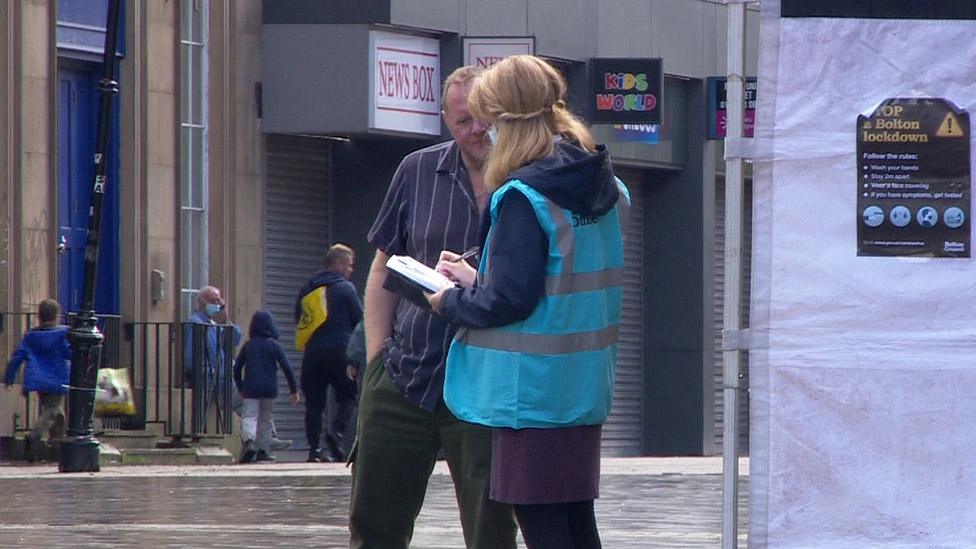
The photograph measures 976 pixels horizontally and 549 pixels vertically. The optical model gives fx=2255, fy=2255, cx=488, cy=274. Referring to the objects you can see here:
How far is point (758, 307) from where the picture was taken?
607 centimetres

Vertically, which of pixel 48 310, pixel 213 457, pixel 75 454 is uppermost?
pixel 48 310

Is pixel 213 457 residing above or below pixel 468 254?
below

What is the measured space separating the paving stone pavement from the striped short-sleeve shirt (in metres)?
3.42

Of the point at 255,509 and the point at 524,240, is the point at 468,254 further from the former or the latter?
the point at 255,509

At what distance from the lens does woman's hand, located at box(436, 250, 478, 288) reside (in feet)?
18.5

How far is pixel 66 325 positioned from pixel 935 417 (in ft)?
48.1

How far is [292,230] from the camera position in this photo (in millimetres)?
23219

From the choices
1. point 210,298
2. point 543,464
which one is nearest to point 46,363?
point 210,298

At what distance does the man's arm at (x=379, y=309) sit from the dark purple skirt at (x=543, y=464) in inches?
28.8

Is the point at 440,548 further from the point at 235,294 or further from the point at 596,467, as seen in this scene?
the point at 235,294

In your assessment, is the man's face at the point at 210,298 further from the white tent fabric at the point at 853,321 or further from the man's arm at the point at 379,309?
the white tent fabric at the point at 853,321

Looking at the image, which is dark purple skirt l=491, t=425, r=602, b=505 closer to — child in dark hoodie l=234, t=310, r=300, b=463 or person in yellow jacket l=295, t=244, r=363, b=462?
person in yellow jacket l=295, t=244, r=363, b=462

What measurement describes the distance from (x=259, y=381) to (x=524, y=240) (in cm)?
1386

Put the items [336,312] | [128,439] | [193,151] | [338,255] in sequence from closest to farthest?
[338,255], [336,312], [128,439], [193,151]
